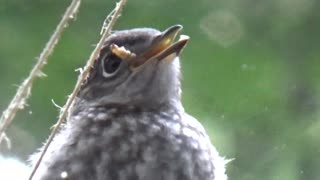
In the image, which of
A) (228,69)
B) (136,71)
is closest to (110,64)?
(136,71)

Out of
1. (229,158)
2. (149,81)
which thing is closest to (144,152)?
(149,81)

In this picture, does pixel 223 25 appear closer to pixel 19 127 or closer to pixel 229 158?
pixel 229 158

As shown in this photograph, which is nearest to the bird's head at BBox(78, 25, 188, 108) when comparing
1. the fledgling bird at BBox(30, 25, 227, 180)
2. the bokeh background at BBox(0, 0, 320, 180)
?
the fledgling bird at BBox(30, 25, 227, 180)

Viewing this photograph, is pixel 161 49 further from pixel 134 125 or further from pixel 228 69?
pixel 228 69

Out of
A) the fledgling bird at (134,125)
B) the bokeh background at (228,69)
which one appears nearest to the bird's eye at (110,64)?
the fledgling bird at (134,125)

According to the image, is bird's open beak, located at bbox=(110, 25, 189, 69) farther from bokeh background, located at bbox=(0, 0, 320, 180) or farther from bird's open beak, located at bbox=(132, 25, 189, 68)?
bokeh background, located at bbox=(0, 0, 320, 180)

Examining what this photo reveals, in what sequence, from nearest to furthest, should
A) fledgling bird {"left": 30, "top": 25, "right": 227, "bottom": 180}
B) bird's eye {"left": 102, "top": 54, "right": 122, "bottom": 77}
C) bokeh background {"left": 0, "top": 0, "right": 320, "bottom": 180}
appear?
fledgling bird {"left": 30, "top": 25, "right": 227, "bottom": 180} → bird's eye {"left": 102, "top": 54, "right": 122, "bottom": 77} → bokeh background {"left": 0, "top": 0, "right": 320, "bottom": 180}

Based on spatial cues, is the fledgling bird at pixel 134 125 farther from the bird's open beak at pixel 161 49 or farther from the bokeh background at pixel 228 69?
the bokeh background at pixel 228 69
